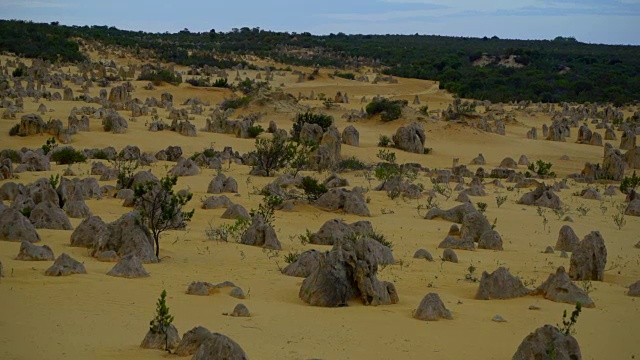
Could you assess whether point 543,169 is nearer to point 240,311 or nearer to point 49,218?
point 49,218

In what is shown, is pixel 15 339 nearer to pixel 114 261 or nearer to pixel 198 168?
pixel 114 261

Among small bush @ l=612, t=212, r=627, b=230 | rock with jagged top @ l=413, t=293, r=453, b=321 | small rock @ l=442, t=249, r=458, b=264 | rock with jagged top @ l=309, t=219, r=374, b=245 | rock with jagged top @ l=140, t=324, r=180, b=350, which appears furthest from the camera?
small bush @ l=612, t=212, r=627, b=230

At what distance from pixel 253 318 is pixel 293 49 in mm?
78156

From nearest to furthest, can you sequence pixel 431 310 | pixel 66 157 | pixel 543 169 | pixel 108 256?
1. pixel 431 310
2. pixel 108 256
3. pixel 66 157
4. pixel 543 169

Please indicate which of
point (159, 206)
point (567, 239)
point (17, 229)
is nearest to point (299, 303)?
point (159, 206)

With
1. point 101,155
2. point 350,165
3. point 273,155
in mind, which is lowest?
point 101,155

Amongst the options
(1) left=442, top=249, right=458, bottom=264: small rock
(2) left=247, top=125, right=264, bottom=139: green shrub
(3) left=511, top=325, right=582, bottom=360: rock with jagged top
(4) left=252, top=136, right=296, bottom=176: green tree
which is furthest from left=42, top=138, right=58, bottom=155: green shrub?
(3) left=511, top=325, right=582, bottom=360: rock with jagged top

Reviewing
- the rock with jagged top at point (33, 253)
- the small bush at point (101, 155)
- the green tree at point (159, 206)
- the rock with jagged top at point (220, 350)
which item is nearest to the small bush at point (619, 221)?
the green tree at point (159, 206)

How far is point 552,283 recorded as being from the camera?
9344 mm

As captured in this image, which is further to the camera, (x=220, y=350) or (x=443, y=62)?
(x=443, y=62)

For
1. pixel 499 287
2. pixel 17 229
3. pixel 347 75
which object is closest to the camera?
pixel 499 287

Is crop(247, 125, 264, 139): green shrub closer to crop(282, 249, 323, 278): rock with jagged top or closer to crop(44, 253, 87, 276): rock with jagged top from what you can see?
crop(282, 249, 323, 278): rock with jagged top

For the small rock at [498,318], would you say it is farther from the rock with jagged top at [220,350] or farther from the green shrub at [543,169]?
the green shrub at [543,169]

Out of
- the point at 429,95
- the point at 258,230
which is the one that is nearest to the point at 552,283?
the point at 258,230
